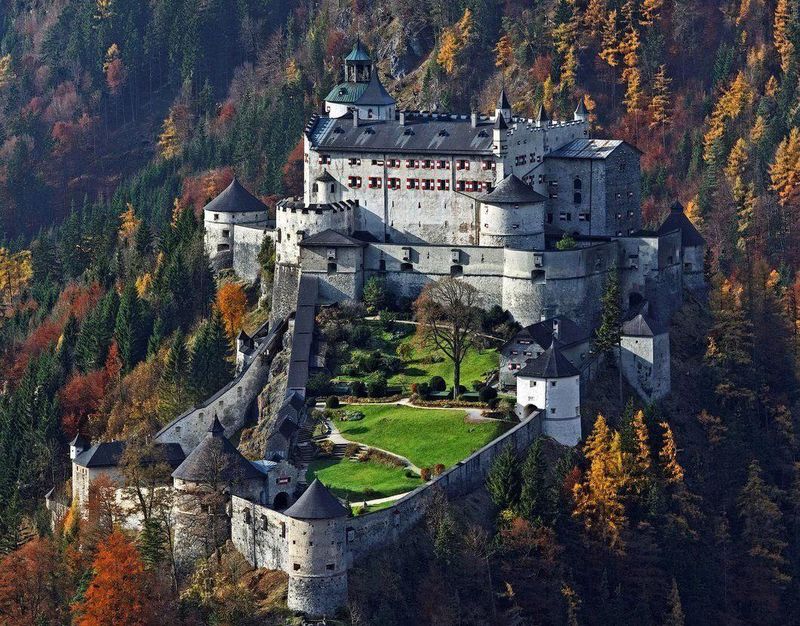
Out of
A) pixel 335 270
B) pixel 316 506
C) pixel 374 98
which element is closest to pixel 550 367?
pixel 335 270

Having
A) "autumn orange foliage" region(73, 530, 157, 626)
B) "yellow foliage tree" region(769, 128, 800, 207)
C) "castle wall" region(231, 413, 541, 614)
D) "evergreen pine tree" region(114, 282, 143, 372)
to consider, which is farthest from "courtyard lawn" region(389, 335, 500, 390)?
"yellow foliage tree" region(769, 128, 800, 207)

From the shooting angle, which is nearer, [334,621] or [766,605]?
[334,621]

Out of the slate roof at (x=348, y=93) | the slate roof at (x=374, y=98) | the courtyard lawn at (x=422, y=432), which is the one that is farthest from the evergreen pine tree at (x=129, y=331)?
the courtyard lawn at (x=422, y=432)

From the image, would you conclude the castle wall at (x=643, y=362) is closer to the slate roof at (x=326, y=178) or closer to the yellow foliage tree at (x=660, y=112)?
the slate roof at (x=326, y=178)

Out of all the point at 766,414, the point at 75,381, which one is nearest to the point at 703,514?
the point at 766,414

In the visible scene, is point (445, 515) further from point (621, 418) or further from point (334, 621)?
point (621, 418)
